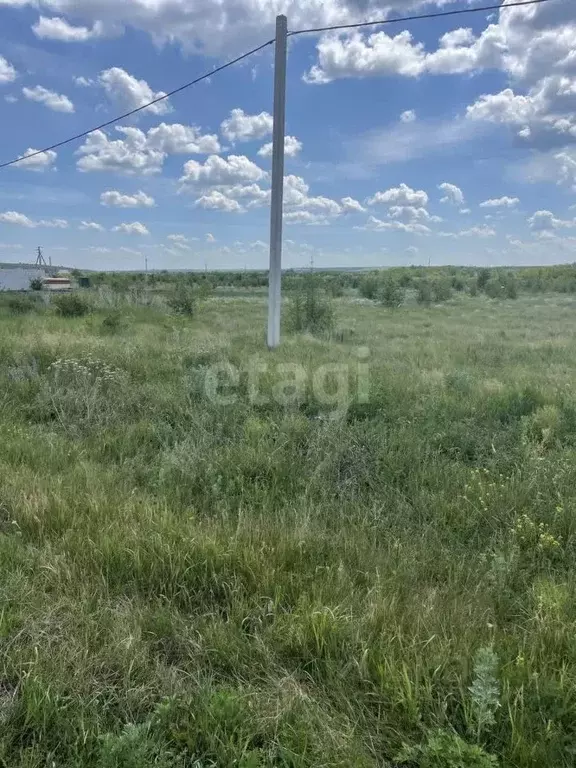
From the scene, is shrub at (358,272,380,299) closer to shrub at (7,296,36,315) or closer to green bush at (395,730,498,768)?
shrub at (7,296,36,315)

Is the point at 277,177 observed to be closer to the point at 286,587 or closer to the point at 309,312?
the point at 309,312

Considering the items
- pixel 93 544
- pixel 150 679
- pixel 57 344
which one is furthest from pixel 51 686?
pixel 57 344

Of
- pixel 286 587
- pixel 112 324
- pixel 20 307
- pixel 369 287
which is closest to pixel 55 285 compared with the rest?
pixel 369 287

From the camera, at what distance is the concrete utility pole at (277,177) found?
8.65 metres

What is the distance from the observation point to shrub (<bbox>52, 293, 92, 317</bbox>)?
14.5 metres

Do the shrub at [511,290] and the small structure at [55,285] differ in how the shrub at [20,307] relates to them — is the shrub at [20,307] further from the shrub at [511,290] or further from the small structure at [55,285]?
the shrub at [511,290]

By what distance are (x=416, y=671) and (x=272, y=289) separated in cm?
788

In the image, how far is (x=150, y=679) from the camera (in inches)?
74.9

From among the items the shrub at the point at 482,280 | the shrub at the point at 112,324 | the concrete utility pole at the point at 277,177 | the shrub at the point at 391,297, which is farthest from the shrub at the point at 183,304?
the shrub at the point at 482,280

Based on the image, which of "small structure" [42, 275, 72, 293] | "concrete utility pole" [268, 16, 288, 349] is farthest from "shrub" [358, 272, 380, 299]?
"concrete utility pole" [268, 16, 288, 349]

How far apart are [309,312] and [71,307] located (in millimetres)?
6841

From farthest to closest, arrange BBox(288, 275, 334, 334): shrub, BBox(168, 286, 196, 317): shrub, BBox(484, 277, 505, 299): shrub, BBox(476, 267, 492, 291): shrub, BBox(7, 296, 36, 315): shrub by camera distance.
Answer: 1. BBox(476, 267, 492, 291): shrub
2. BBox(484, 277, 505, 299): shrub
3. BBox(168, 286, 196, 317): shrub
4. BBox(7, 296, 36, 315): shrub
5. BBox(288, 275, 334, 334): shrub

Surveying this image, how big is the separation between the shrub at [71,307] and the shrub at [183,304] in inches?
116

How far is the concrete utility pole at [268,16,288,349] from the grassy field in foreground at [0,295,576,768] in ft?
13.7
